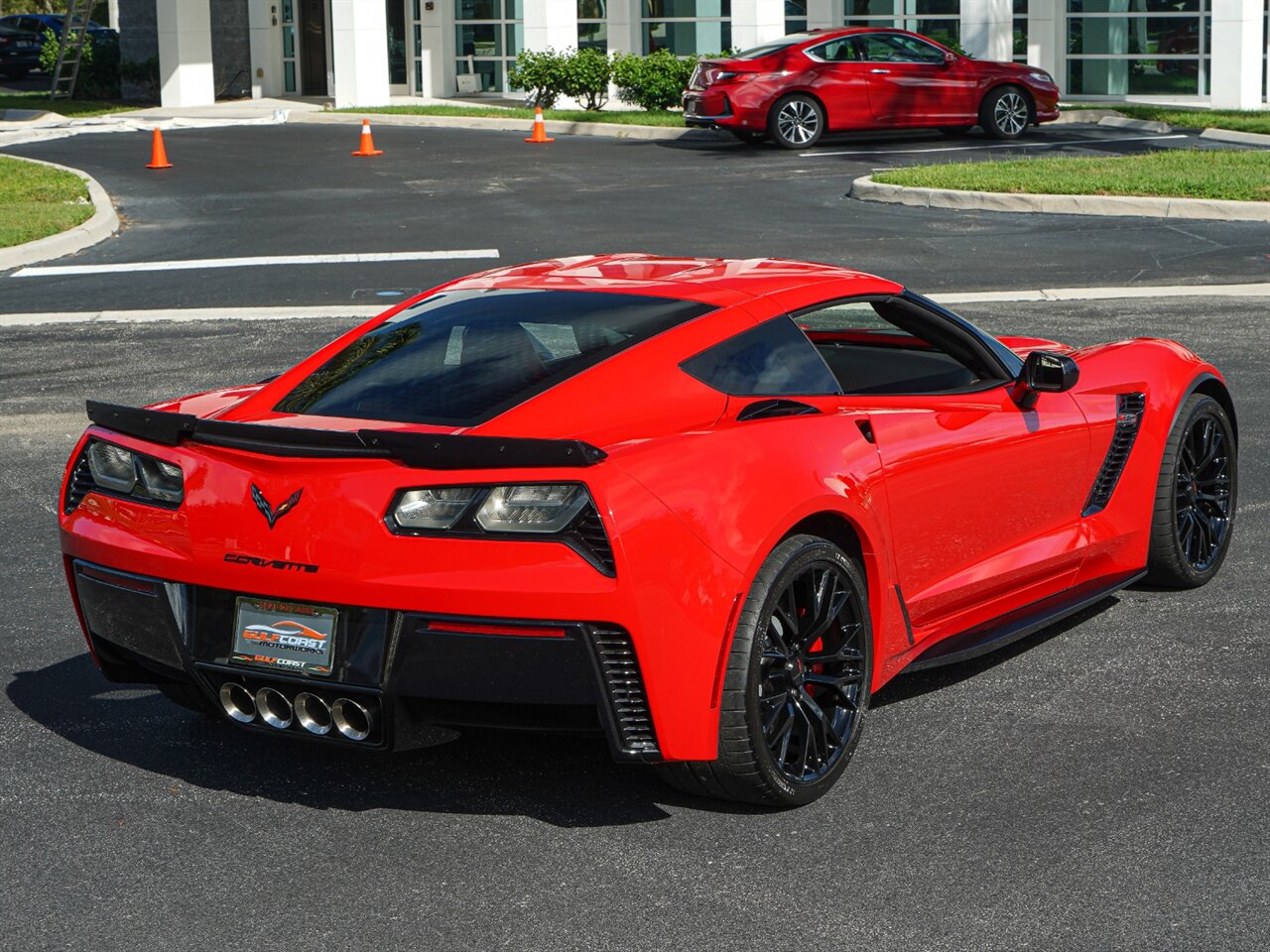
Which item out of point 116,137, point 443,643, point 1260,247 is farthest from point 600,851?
point 116,137

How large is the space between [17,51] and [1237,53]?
133 feet

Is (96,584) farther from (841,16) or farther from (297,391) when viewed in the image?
(841,16)

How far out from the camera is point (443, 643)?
4.38 meters

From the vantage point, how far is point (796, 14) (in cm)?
3669

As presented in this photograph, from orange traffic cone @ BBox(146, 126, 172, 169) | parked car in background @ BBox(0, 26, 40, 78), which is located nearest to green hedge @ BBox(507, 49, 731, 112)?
orange traffic cone @ BBox(146, 126, 172, 169)

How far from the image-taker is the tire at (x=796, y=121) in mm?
26750

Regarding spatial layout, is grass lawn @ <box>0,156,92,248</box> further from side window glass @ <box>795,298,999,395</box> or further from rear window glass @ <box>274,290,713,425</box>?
rear window glass @ <box>274,290,713,425</box>

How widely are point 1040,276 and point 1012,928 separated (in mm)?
12265

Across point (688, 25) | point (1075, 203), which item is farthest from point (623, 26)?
point (1075, 203)

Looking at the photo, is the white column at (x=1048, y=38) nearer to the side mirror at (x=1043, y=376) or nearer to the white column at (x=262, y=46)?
the white column at (x=262, y=46)

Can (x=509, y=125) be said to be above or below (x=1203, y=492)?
above

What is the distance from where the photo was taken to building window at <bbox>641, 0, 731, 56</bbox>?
37.8 meters

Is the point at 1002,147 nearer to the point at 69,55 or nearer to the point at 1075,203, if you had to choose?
the point at 1075,203

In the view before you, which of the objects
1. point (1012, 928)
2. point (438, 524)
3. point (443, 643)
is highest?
point (438, 524)
